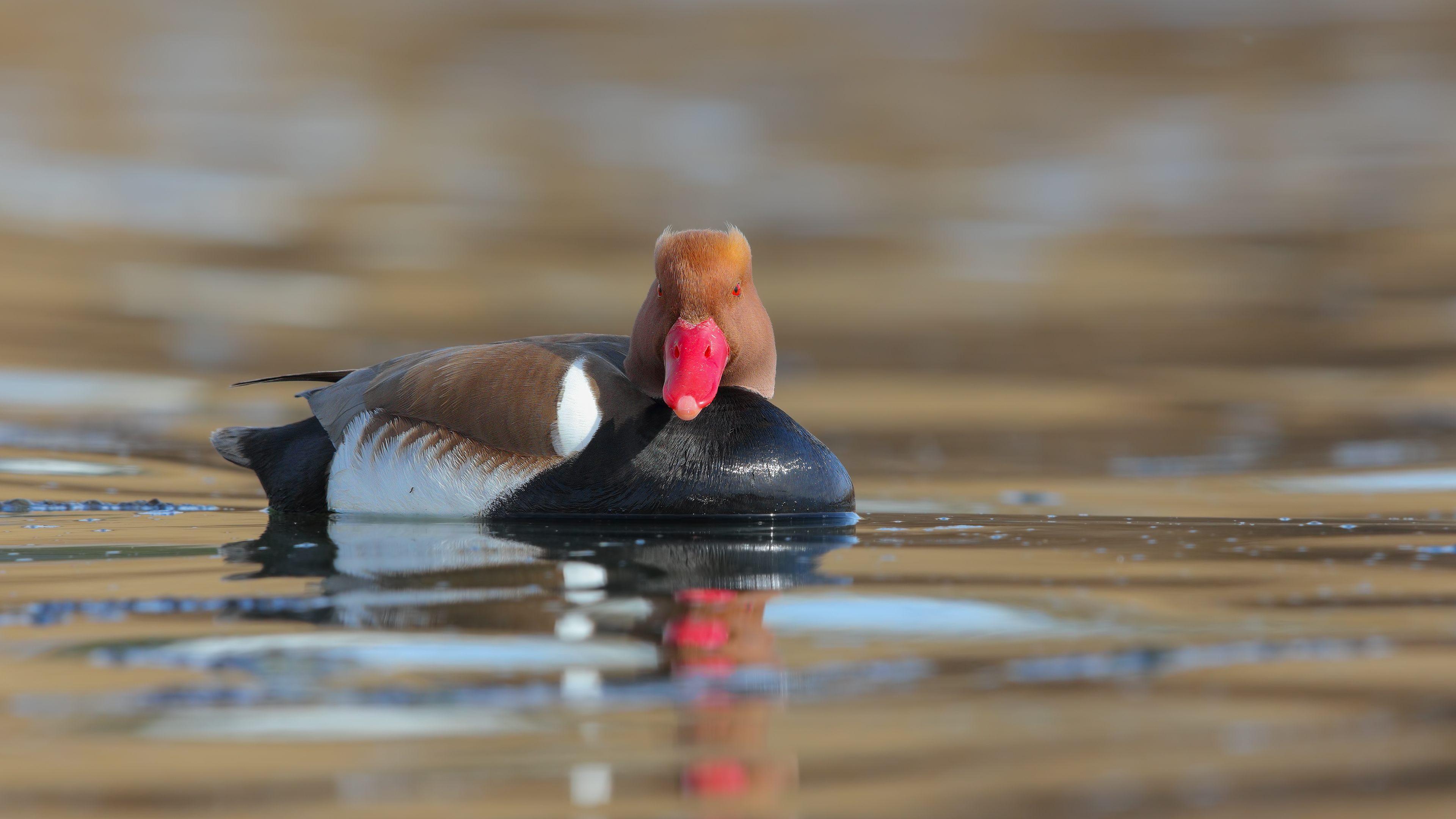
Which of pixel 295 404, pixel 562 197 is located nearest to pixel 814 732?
pixel 295 404

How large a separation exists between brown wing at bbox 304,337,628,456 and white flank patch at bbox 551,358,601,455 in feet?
0.05

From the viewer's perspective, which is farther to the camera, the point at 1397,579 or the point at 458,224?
the point at 458,224

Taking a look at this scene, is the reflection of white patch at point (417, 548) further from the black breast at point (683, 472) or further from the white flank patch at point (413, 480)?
the black breast at point (683, 472)

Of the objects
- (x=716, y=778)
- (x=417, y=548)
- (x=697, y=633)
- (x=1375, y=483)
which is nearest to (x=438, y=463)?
(x=417, y=548)

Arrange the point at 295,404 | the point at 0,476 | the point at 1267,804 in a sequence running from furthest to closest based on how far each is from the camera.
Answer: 1. the point at 295,404
2. the point at 0,476
3. the point at 1267,804

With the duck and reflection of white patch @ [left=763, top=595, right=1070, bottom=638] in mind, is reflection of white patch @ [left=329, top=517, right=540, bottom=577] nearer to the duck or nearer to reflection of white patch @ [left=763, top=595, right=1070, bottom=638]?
the duck

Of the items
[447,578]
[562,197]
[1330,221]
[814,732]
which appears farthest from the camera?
[562,197]

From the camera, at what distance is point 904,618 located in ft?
12.3

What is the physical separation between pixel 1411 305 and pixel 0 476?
922 centimetres

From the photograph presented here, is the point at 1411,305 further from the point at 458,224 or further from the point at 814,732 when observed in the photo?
the point at 814,732

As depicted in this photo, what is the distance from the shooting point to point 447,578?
424 cm

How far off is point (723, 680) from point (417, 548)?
1.91 m

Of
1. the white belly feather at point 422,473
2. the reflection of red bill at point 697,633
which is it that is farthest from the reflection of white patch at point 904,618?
the white belly feather at point 422,473

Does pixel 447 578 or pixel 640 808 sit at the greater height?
pixel 447 578
